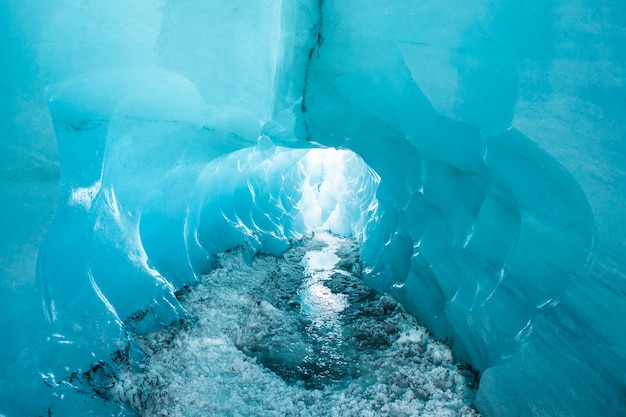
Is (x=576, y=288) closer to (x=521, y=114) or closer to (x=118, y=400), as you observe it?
(x=521, y=114)

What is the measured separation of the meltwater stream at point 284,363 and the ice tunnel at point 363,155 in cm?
20

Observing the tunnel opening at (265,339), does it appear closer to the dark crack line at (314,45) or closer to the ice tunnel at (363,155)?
the ice tunnel at (363,155)

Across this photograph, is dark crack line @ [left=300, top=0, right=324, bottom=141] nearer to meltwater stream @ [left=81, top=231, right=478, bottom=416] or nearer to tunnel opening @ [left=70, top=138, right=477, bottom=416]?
tunnel opening @ [left=70, top=138, right=477, bottom=416]

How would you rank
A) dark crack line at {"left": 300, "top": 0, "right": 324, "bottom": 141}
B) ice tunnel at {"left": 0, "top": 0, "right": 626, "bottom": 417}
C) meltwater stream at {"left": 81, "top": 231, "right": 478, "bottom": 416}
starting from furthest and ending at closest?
dark crack line at {"left": 300, "top": 0, "right": 324, "bottom": 141} → meltwater stream at {"left": 81, "top": 231, "right": 478, "bottom": 416} → ice tunnel at {"left": 0, "top": 0, "right": 626, "bottom": 417}

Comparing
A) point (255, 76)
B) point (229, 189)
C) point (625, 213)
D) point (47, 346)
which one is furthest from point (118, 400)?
point (229, 189)

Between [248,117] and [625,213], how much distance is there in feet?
13.3

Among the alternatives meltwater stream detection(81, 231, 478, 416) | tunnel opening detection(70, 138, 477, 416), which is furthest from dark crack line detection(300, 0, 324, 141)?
meltwater stream detection(81, 231, 478, 416)

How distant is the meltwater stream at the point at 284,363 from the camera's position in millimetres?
2557

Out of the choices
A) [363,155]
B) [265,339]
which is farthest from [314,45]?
[265,339]

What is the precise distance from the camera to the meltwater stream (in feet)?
8.39

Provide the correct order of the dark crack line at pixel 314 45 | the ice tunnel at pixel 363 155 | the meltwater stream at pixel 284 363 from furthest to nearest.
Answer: the dark crack line at pixel 314 45
the meltwater stream at pixel 284 363
the ice tunnel at pixel 363 155

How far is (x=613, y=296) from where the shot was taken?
1802mm

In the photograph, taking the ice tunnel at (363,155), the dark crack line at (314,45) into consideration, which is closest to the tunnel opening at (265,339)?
the ice tunnel at (363,155)

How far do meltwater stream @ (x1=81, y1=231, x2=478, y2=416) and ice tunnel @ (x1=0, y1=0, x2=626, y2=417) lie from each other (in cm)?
20
